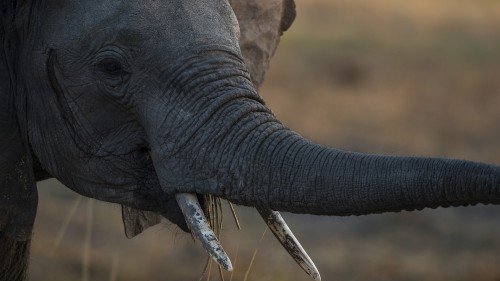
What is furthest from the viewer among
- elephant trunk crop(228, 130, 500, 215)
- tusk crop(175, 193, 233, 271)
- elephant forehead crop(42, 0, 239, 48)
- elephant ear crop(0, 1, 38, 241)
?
elephant ear crop(0, 1, 38, 241)

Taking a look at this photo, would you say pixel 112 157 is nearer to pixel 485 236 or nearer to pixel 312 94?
pixel 485 236

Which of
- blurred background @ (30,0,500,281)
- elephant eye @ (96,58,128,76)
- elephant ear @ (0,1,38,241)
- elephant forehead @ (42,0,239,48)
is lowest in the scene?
blurred background @ (30,0,500,281)

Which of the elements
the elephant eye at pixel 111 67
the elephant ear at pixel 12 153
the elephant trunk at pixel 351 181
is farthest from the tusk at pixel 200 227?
the elephant ear at pixel 12 153

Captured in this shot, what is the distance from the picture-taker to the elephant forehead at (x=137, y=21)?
4418 millimetres

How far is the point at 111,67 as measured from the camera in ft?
14.8

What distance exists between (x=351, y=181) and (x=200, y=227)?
1.61 feet

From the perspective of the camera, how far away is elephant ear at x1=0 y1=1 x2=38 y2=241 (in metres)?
4.60

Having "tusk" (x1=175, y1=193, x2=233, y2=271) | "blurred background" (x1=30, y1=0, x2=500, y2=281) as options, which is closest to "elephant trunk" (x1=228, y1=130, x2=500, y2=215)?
"tusk" (x1=175, y1=193, x2=233, y2=271)

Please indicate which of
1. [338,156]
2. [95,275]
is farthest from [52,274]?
[338,156]

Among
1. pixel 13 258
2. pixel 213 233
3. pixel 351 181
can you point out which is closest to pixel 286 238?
pixel 213 233

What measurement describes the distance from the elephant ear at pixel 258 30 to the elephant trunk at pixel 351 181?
1.12m

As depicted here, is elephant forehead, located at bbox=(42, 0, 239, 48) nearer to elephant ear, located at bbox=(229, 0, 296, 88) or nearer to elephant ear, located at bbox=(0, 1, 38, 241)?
elephant ear, located at bbox=(0, 1, 38, 241)

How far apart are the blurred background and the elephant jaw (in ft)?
1.50

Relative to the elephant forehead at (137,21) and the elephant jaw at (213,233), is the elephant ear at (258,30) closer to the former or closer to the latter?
the elephant forehead at (137,21)
